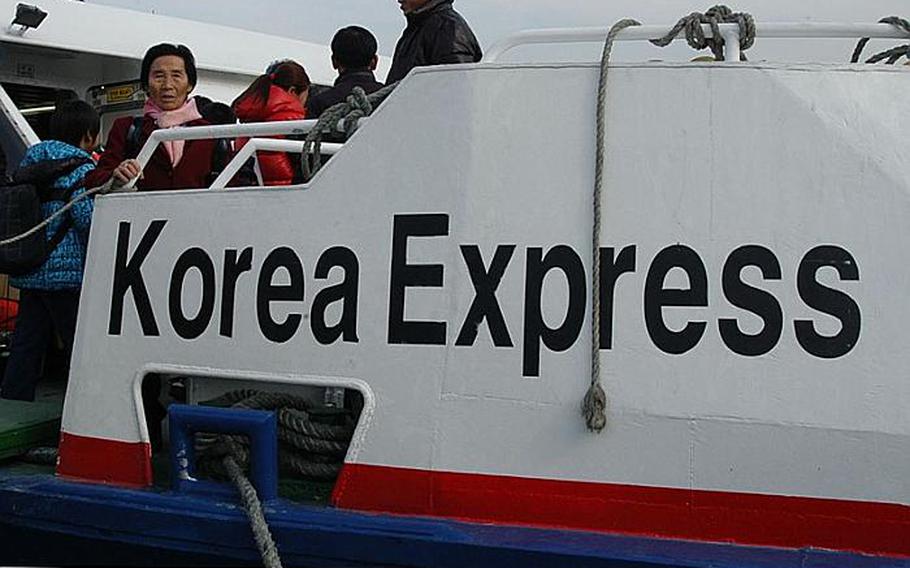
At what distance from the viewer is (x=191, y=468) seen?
2.84 metres

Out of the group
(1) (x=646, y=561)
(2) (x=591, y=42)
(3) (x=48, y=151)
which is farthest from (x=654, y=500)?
(3) (x=48, y=151)

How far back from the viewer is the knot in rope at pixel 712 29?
8.52ft

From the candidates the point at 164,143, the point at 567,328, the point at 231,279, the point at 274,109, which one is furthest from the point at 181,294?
the point at 274,109

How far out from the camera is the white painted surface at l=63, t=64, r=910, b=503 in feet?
7.77

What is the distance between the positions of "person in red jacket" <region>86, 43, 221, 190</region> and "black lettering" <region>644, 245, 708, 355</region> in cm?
180

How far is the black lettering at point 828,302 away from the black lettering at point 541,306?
492 millimetres

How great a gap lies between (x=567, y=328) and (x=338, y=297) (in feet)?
1.96

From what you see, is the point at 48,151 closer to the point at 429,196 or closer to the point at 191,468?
the point at 191,468

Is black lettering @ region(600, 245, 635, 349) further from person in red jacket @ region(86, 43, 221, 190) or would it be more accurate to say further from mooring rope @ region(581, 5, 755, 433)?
person in red jacket @ region(86, 43, 221, 190)

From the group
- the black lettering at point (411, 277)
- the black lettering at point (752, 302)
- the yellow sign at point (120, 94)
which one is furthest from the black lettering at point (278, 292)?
the yellow sign at point (120, 94)

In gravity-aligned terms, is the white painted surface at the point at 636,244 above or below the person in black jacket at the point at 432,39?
below

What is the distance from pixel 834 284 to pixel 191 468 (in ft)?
5.52

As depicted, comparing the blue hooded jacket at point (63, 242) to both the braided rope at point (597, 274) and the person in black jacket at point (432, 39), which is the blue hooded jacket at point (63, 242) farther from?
the braided rope at point (597, 274)

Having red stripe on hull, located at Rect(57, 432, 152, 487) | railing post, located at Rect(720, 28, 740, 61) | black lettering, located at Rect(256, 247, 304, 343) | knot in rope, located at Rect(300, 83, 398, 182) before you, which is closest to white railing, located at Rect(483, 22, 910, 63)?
railing post, located at Rect(720, 28, 740, 61)
